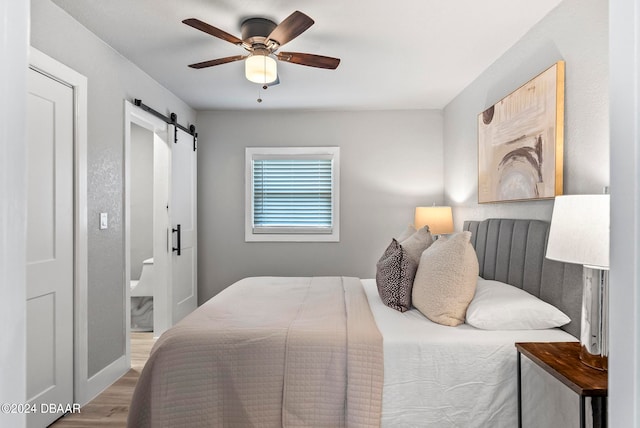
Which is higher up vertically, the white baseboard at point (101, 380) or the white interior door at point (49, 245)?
the white interior door at point (49, 245)

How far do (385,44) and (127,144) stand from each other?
2168 mm

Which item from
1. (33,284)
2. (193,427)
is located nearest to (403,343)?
(193,427)

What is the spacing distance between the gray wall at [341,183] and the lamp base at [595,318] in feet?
10.8

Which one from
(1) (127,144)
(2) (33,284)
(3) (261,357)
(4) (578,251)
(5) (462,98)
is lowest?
(3) (261,357)

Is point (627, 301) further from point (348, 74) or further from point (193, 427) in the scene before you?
point (348, 74)

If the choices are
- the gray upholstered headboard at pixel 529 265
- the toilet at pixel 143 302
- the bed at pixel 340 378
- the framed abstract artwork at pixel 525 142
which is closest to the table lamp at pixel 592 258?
the bed at pixel 340 378

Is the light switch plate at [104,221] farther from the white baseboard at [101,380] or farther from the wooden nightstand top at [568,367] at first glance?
the wooden nightstand top at [568,367]

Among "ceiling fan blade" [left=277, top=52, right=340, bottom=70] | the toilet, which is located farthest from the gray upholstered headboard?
the toilet

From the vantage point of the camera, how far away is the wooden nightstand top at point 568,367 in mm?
1321

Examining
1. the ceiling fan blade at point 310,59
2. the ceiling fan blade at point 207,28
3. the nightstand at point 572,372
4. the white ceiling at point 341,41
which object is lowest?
the nightstand at point 572,372

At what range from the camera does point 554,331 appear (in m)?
2.03

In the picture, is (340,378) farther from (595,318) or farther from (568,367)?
(595,318)

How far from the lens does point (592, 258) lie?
4.76 feet

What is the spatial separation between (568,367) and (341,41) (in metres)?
2.43
